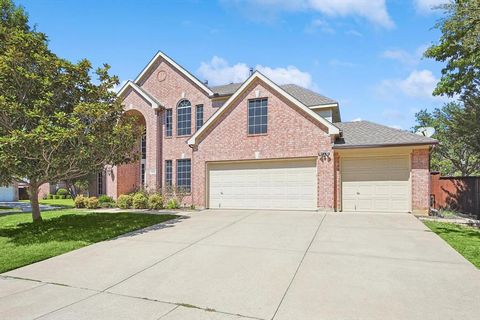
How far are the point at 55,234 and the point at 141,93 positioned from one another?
13134 millimetres

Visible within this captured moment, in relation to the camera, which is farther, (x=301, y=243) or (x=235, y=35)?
(x=235, y=35)

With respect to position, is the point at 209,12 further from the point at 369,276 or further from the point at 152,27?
the point at 369,276

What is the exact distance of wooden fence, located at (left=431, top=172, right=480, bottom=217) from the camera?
1477cm

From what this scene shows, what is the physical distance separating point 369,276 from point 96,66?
11652mm

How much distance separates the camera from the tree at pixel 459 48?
10.7 meters

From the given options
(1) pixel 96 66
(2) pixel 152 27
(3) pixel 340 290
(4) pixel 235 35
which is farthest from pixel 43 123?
(3) pixel 340 290

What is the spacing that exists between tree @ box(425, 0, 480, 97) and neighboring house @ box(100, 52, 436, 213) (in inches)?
167

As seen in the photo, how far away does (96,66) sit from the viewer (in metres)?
11.9

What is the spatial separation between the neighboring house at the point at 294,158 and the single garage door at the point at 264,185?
5cm

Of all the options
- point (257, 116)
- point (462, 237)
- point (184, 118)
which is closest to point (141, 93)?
point (184, 118)

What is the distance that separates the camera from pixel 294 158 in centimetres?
1543

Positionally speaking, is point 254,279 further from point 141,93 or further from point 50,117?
point 141,93

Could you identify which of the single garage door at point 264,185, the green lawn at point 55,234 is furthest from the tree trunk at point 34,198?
the single garage door at point 264,185

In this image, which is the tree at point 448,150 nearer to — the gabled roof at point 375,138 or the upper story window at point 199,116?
the gabled roof at point 375,138
